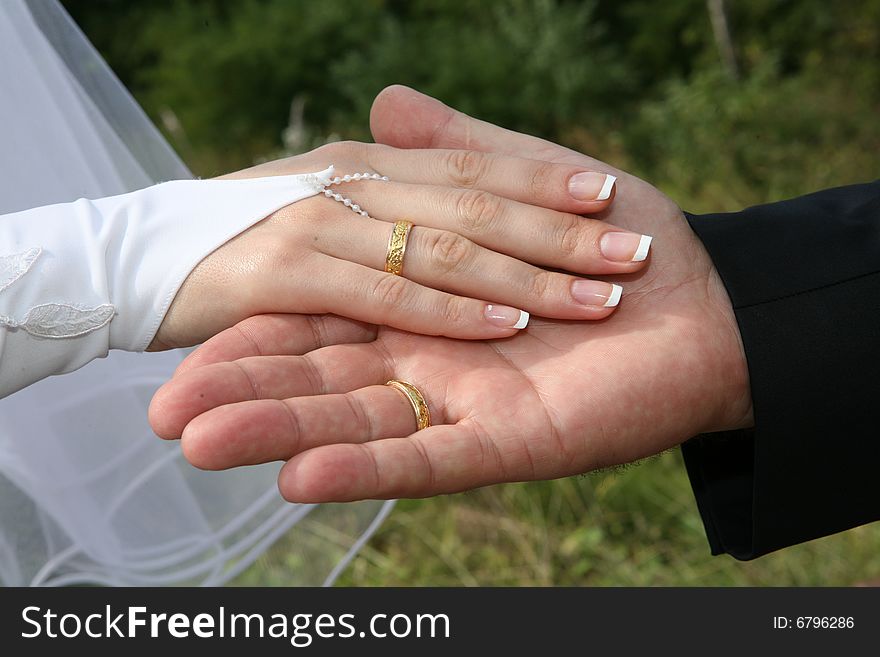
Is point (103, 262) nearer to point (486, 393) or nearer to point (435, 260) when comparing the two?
point (435, 260)

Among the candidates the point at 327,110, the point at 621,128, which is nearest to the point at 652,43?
the point at 621,128

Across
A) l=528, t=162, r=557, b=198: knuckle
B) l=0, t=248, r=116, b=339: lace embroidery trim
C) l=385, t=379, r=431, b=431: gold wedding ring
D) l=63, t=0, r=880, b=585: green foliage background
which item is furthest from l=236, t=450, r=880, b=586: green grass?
l=0, t=248, r=116, b=339: lace embroidery trim

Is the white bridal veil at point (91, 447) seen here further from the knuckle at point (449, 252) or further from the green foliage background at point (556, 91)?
→ the green foliage background at point (556, 91)

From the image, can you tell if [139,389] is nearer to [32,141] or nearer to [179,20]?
[32,141]

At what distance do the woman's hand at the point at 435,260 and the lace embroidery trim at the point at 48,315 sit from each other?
0.44 feet

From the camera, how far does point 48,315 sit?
5.21 ft

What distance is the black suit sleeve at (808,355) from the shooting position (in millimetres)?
1701

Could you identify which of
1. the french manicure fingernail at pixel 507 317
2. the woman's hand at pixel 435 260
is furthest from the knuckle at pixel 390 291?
the french manicure fingernail at pixel 507 317

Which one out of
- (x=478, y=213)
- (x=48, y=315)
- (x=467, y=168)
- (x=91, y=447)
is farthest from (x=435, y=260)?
(x=91, y=447)

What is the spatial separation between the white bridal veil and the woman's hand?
1.11ft

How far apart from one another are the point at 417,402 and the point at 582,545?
2.10 m

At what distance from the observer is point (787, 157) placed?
5.84 metres

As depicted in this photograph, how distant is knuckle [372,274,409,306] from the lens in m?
1.71

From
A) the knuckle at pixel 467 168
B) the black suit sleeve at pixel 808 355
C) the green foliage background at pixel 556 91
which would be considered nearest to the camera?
the black suit sleeve at pixel 808 355
